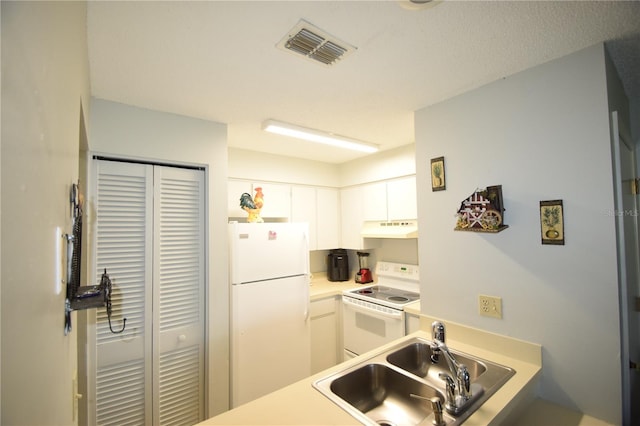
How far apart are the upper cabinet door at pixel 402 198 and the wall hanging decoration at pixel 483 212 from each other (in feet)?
3.49

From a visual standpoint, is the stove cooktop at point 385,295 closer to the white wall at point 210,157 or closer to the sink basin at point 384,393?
the sink basin at point 384,393

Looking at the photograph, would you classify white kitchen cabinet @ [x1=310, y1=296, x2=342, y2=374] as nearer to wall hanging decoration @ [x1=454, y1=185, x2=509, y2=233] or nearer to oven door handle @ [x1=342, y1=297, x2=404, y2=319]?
oven door handle @ [x1=342, y1=297, x2=404, y2=319]

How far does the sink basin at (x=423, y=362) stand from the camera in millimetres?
1571

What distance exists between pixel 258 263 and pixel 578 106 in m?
2.18

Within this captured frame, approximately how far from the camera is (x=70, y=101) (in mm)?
825

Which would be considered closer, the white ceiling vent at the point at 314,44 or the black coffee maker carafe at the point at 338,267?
the white ceiling vent at the point at 314,44

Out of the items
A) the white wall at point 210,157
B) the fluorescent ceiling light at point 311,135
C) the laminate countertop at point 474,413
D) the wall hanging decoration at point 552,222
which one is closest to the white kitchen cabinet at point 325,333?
the white wall at point 210,157

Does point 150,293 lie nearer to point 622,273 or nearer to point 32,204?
point 32,204

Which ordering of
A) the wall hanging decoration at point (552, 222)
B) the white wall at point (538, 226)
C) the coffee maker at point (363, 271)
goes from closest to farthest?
the white wall at point (538, 226) → the wall hanging decoration at point (552, 222) → the coffee maker at point (363, 271)

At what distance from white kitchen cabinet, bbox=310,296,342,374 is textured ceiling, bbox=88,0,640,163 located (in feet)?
6.24

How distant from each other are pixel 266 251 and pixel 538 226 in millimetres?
1830

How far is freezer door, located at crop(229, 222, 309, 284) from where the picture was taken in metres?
2.21

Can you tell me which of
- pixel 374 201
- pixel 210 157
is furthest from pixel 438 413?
pixel 374 201

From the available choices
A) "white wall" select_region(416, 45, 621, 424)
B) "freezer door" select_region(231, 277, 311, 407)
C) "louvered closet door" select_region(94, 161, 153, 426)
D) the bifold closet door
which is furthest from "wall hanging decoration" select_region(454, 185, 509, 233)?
"louvered closet door" select_region(94, 161, 153, 426)
